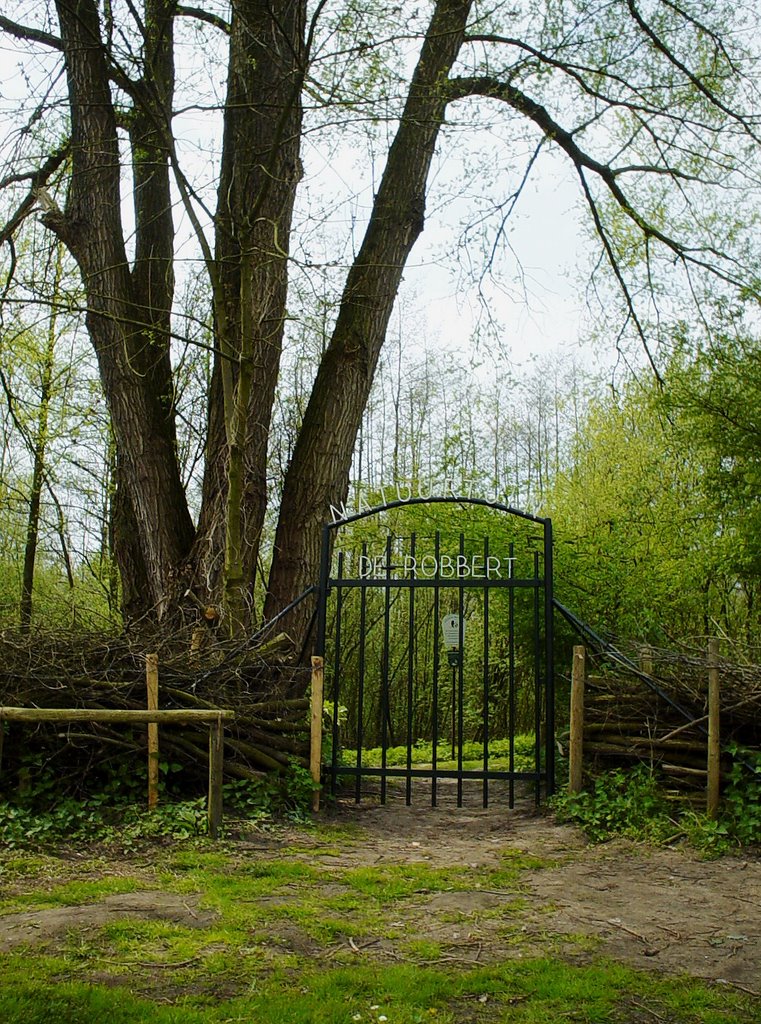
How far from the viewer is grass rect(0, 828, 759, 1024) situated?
3.30 metres

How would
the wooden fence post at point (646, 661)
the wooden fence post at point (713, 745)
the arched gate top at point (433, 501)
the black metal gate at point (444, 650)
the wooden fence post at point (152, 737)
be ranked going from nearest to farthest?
the wooden fence post at point (713, 745) < the wooden fence post at point (152, 737) < the wooden fence post at point (646, 661) < the black metal gate at point (444, 650) < the arched gate top at point (433, 501)

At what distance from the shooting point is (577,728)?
6746 mm

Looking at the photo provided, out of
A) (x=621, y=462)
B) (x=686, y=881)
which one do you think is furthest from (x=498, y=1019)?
(x=621, y=462)

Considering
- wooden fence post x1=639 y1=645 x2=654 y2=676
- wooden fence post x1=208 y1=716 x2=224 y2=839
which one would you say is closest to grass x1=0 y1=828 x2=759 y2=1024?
wooden fence post x1=208 y1=716 x2=224 y2=839

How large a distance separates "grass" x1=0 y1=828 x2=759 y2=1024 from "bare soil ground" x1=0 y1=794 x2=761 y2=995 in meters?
0.02

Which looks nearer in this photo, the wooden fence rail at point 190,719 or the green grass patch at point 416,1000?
the green grass patch at point 416,1000

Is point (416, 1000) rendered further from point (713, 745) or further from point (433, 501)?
point (433, 501)

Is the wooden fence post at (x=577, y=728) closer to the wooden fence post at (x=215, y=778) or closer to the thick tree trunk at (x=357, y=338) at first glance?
the wooden fence post at (x=215, y=778)

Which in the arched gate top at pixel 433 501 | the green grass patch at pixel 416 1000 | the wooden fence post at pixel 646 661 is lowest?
the green grass patch at pixel 416 1000

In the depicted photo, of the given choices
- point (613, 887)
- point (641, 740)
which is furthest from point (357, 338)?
point (613, 887)

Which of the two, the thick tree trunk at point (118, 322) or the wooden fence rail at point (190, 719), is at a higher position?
the thick tree trunk at point (118, 322)

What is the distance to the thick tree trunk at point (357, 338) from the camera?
8625 mm

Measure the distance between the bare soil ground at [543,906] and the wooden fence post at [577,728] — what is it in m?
0.36

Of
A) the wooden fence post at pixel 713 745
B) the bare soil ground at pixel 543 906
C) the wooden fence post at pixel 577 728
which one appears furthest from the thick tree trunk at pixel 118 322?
the wooden fence post at pixel 713 745
